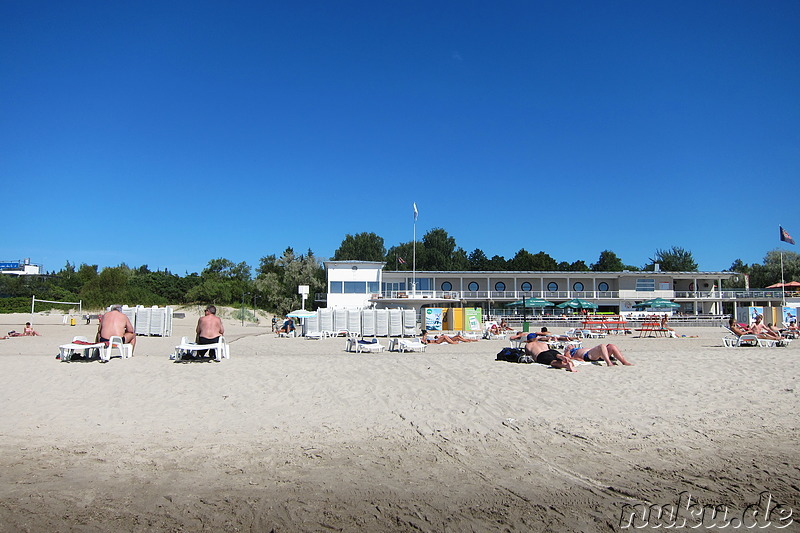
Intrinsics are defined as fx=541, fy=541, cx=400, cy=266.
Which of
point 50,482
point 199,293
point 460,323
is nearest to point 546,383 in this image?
point 50,482

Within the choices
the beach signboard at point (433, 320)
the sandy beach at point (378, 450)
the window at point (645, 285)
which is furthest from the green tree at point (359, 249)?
the sandy beach at point (378, 450)

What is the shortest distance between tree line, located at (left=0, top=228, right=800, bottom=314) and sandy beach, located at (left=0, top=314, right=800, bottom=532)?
3629 cm

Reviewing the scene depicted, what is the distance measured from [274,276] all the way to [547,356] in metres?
47.5

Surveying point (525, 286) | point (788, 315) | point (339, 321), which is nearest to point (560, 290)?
point (525, 286)

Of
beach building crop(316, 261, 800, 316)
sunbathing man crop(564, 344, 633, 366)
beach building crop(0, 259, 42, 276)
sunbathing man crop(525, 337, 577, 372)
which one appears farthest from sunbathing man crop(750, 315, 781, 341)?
beach building crop(0, 259, 42, 276)

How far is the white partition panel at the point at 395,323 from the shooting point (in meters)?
26.1

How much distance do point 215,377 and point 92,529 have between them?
225 inches

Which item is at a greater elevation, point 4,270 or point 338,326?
point 4,270

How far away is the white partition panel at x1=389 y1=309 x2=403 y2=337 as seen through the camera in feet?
85.8

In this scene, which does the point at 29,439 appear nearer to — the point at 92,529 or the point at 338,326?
the point at 92,529

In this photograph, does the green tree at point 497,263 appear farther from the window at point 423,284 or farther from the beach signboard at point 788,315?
the beach signboard at point 788,315

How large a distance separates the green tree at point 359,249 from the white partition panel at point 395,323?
4314 cm

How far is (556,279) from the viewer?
50.0 m

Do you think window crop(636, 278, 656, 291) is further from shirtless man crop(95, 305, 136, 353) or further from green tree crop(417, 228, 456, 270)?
shirtless man crop(95, 305, 136, 353)
